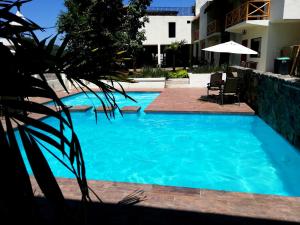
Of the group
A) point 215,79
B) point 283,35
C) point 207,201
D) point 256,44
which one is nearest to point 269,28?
point 283,35

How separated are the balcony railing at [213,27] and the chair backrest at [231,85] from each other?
14.4 meters

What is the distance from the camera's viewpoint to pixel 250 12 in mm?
17062

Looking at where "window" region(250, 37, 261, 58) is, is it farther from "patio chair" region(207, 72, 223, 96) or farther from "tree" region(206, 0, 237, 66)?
"patio chair" region(207, 72, 223, 96)

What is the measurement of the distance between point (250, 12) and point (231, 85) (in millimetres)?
8545

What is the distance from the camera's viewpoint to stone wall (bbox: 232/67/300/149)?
22.6 feet

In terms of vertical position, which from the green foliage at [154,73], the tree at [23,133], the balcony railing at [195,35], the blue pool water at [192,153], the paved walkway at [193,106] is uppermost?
the balcony railing at [195,35]

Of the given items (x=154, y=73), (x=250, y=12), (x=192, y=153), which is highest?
(x=250, y=12)

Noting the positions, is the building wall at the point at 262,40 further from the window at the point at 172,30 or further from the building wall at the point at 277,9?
the window at the point at 172,30

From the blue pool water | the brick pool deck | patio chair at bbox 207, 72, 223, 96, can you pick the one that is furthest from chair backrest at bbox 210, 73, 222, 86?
the brick pool deck

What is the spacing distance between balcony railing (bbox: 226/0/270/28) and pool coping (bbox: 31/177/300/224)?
1343cm

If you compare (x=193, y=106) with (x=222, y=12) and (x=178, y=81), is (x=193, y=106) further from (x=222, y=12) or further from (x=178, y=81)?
(x=222, y=12)

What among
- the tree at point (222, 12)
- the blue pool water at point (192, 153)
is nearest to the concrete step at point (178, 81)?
the blue pool water at point (192, 153)

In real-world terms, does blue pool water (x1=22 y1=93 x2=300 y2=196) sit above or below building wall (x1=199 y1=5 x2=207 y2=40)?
below

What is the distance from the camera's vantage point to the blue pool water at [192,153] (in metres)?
6.24
